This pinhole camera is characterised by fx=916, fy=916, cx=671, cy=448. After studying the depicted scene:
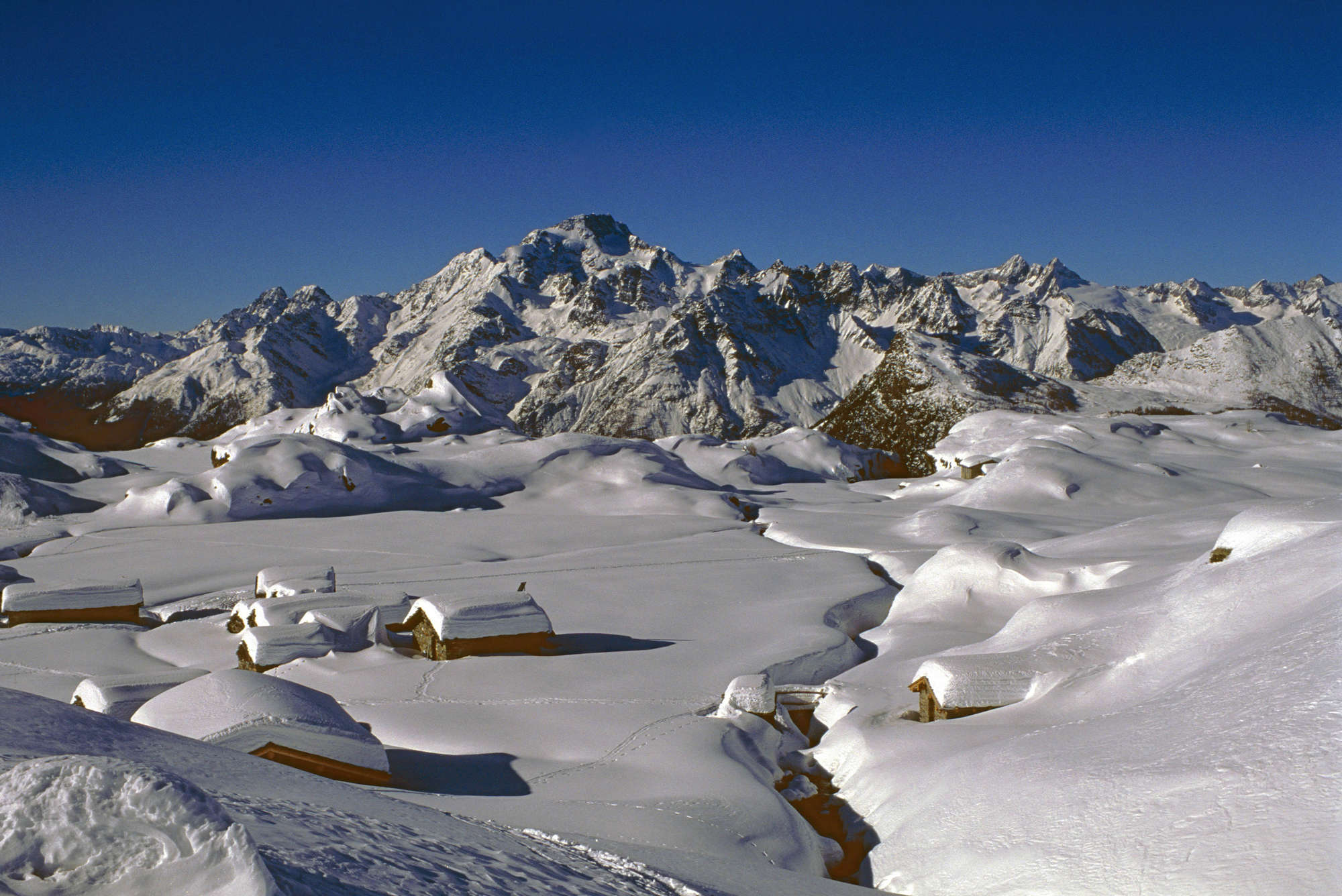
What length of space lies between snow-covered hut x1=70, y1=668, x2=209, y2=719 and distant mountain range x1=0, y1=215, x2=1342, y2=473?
72522 mm

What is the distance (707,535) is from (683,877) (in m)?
30.7

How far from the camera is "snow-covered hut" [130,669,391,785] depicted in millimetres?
10352

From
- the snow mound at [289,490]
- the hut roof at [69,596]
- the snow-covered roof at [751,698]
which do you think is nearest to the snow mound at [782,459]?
the snow mound at [289,490]

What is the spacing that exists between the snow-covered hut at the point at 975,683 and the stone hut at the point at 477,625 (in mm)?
8539

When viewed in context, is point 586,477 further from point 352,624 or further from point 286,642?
point 286,642

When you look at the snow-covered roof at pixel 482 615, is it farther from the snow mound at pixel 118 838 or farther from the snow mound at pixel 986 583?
the snow mound at pixel 118 838

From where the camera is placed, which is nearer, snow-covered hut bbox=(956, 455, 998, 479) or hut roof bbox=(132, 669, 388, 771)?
hut roof bbox=(132, 669, 388, 771)

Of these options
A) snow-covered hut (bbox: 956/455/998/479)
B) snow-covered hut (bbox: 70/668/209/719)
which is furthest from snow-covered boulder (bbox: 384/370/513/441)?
snow-covered hut (bbox: 70/668/209/719)

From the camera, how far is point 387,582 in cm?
2802

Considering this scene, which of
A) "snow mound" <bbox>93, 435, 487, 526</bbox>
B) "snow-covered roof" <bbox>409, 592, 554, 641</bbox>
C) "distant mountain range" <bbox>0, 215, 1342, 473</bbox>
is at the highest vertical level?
"snow-covered roof" <bbox>409, 592, 554, 641</bbox>

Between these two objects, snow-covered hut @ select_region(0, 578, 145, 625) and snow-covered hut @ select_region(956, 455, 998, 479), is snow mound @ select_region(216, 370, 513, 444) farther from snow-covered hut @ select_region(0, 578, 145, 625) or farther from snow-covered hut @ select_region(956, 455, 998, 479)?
snow-covered hut @ select_region(0, 578, 145, 625)

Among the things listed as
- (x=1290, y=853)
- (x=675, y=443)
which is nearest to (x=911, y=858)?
(x=1290, y=853)

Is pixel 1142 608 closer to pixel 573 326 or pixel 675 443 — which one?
pixel 675 443

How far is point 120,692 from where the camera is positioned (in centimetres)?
1407
